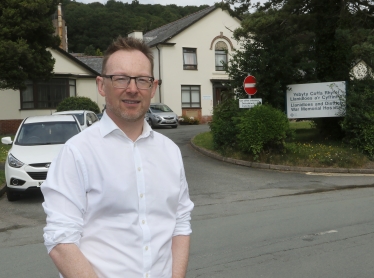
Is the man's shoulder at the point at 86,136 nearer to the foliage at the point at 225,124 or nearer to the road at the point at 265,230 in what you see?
the road at the point at 265,230

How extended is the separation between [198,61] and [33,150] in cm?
3022

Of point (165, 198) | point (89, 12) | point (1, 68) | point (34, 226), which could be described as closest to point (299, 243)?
point (34, 226)

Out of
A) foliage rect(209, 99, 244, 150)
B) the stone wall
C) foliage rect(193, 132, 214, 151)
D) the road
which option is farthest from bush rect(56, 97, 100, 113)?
the road

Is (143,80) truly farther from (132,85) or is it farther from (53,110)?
(53,110)

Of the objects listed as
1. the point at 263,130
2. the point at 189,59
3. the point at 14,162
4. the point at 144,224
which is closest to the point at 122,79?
the point at 144,224

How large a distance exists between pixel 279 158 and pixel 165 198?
14538mm

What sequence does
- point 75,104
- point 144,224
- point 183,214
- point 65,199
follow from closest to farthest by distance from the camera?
point 65,199
point 144,224
point 183,214
point 75,104

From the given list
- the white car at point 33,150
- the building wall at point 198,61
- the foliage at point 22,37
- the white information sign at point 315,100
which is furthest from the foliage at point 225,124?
the building wall at point 198,61

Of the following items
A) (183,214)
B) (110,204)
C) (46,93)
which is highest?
(46,93)

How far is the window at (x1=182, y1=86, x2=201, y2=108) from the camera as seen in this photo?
1606 inches

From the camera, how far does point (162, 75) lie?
1556 inches

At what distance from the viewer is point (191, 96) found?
135 ft

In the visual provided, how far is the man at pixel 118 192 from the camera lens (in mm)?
2266

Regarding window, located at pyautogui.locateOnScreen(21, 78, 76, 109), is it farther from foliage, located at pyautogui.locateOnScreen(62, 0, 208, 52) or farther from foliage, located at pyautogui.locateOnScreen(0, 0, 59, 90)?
foliage, located at pyautogui.locateOnScreen(62, 0, 208, 52)
